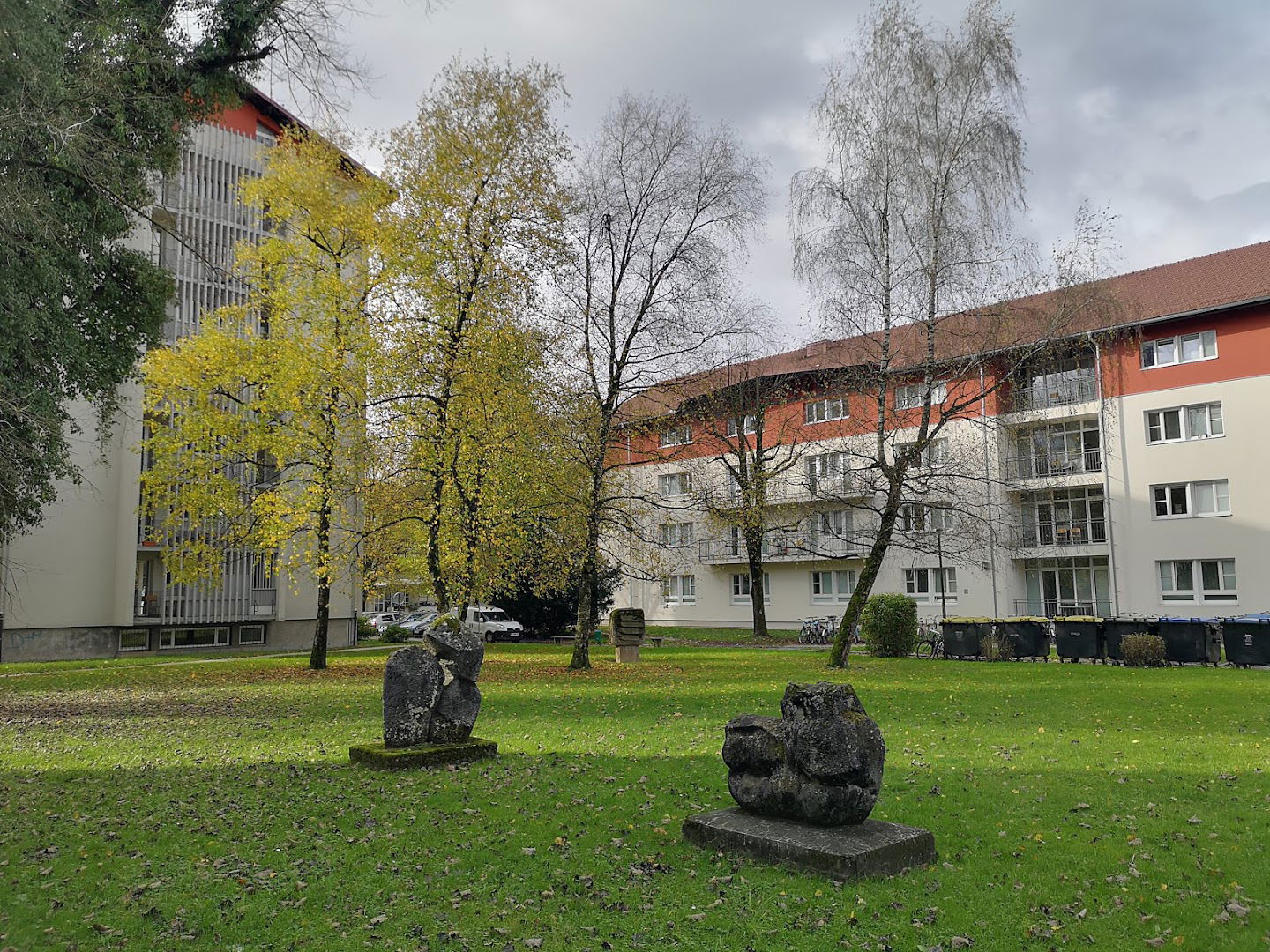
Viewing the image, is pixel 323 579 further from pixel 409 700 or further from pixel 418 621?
pixel 418 621

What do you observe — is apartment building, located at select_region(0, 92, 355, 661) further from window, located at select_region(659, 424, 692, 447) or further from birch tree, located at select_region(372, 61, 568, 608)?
window, located at select_region(659, 424, 692, 447)

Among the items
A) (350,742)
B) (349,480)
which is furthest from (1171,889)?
(349,480)

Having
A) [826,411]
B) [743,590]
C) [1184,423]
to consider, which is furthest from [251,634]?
[1184,423]

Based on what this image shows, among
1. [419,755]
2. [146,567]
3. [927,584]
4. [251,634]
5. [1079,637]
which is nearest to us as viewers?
[419,755]

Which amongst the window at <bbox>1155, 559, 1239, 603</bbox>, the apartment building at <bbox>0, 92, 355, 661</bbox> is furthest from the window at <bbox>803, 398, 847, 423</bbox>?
the apartment building at <bbox>0, 92, 355, 661</bbox>

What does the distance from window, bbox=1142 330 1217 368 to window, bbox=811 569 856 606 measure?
1576 centimetres

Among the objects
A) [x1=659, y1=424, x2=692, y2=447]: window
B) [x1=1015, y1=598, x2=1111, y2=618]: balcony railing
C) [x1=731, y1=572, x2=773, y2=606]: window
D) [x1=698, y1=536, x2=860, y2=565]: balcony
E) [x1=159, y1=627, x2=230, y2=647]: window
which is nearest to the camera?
[x1=659, y1=424, x2=692, y2=447]: window

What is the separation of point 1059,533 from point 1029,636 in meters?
14.0

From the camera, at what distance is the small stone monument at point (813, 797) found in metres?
5.70

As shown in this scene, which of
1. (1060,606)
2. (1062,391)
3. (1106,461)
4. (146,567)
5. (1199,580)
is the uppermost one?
(1062,391)

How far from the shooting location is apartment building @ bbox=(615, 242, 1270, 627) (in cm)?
3050

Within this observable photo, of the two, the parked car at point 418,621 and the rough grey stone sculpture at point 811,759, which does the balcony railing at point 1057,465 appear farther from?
the rough grey stone sculpture at point 811,759

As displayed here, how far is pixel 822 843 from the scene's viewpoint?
18.9ft

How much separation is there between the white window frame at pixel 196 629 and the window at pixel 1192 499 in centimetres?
3438
